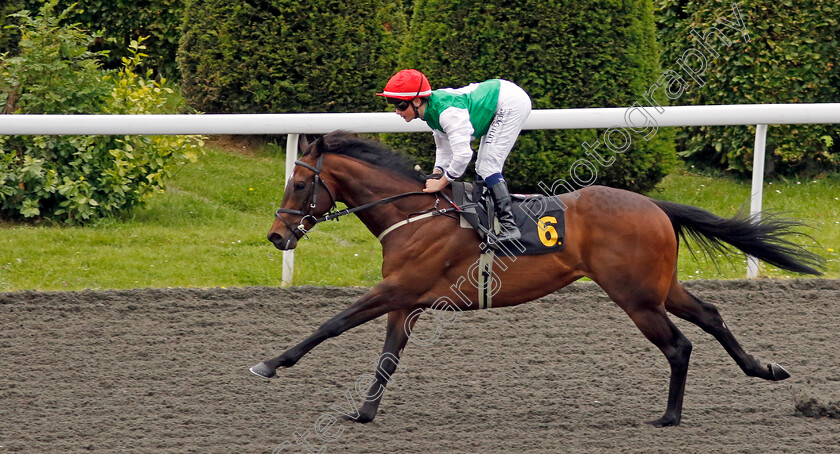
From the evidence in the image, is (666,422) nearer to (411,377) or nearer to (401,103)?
(411,377)

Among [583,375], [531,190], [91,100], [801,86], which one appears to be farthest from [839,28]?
[91,100]

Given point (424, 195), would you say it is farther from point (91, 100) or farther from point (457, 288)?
point (91, 100)

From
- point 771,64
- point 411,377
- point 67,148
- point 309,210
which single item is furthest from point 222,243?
point 771,64

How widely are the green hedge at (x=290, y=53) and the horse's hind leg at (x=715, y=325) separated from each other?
4.77 m

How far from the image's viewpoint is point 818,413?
441 cm

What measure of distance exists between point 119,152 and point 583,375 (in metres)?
4.00

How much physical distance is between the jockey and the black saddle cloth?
5 centimetres

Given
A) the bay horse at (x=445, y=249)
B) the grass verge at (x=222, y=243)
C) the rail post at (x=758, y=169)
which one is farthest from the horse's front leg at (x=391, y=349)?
the rail post at (x=758, y=169)

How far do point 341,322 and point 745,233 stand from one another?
196 cm

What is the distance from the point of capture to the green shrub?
7.25 metres

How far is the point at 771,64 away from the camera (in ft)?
26.5

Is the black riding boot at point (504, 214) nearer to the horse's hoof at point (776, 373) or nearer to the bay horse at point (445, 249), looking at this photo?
the bay horse at point (445, 249)

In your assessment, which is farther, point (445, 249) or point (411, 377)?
point (411, 377)

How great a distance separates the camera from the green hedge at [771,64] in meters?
8.02
